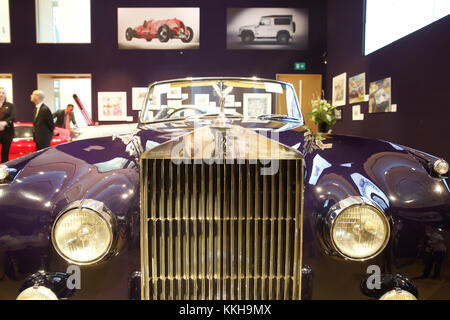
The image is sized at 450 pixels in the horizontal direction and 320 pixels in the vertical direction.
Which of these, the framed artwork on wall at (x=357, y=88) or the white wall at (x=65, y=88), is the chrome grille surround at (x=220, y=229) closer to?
the framed artwork on wall at (x=357, y=88)

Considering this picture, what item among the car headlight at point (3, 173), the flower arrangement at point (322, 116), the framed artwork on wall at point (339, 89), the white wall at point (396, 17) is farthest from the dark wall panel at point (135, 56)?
the car headlight at point (3, 173)

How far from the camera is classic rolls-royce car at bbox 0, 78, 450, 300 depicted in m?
1.27

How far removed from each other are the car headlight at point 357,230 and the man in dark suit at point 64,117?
361 inches

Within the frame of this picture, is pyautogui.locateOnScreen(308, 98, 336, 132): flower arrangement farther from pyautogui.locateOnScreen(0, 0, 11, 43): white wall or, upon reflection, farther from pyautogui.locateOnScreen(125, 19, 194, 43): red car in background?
pyautogui.locateOnScreen(0, 0, 11, 43): white wall

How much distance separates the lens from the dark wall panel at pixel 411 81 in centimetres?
444

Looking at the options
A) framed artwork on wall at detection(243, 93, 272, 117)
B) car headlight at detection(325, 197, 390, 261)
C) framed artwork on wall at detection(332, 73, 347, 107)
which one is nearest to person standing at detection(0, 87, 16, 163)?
framed artwork on wall at detection(243, 93, 272, 117)

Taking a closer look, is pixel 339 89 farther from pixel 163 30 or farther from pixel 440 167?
pixel 440 167

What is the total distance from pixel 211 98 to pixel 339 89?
6.16 m

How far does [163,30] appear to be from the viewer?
9055mm

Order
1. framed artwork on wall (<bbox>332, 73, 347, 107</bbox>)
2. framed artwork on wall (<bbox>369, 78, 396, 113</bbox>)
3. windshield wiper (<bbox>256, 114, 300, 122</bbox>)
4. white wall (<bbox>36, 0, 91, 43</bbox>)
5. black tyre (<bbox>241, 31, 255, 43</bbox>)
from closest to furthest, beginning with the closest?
windshield wiper (<bbox>256, 114, 300, 122</bbox>) → framed artwork on wall (<bbox>369, 78, 396, 113</bbox>) → framed artwork on wall (<bbox>332, 73, 347, 107</bbox>) → black tyre (<bbox>241, 31, 255, 43</bbox>) → white wall (<bbox>36, 0, 91, 43</bbox>)

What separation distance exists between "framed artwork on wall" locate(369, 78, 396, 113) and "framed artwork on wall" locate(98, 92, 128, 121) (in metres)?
6.13

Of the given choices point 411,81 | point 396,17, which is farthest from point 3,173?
point 396,17

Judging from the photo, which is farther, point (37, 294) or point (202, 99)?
point (202, 99)
